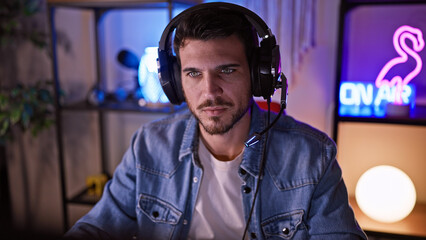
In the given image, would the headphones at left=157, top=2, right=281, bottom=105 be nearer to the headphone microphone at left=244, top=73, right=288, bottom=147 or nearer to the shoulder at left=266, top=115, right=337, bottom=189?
the headphone microphone at left=244, top=73, right=288, bottom=147

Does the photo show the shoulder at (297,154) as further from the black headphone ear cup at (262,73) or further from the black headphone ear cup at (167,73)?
the black headphone ear cup at (167,73)

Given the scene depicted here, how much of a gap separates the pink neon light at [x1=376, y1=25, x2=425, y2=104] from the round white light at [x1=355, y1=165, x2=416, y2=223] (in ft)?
1.22

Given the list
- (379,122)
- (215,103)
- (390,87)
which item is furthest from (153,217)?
(390,87)

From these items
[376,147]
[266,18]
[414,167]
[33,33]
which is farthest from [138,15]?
[414,167]

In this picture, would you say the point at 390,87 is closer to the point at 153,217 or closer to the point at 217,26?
the point at 217,26

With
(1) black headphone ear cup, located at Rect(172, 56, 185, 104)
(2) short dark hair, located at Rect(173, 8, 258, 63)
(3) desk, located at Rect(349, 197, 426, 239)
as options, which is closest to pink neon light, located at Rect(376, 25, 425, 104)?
(3) desk, located at Rect(349, 197, 426, 239)

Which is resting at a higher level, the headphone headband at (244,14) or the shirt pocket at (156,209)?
the headphone headband at (244,14)

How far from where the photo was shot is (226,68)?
3.84ft

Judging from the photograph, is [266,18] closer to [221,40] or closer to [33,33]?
[221,40]

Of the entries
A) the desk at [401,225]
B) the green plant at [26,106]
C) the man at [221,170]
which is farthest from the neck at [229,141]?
the green plant at [26,106]

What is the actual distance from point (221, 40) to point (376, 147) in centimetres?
141

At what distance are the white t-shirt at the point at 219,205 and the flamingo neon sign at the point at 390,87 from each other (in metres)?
0.90

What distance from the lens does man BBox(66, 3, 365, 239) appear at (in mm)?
1157

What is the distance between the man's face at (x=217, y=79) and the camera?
1158 mm
